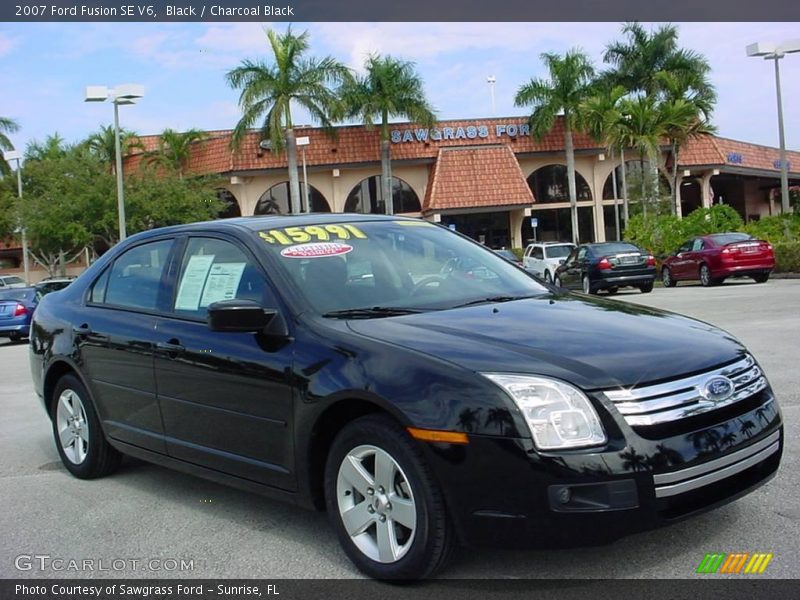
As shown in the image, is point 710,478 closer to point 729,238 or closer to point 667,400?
point 667,400

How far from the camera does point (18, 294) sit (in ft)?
65.7

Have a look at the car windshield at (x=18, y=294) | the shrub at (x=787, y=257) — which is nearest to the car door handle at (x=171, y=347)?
the car windshield at (x=18, y=294)

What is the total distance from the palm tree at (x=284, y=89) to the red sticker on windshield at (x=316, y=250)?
32204mm

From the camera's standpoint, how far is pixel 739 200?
52.7 meters

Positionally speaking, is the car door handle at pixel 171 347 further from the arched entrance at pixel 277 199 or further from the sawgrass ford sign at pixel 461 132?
the arched entrance at pixel 277 199

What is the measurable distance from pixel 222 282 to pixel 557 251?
2656 centimetres

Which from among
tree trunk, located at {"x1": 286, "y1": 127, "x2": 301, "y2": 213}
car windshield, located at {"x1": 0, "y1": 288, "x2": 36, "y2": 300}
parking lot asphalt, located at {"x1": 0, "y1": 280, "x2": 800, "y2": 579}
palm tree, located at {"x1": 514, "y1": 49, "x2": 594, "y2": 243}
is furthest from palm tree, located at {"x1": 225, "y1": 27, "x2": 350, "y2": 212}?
parking lot asphalt, located at {"x1": 0, "y1": 280, "x2": 800, "y2": 579}

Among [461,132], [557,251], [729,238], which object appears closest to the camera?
[729,238]

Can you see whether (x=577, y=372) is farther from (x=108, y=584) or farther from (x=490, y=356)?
(x=108, y=584)

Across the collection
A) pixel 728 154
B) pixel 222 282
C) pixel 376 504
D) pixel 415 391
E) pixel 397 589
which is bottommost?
pixel 397 589

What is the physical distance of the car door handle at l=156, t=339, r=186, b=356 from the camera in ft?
15.6

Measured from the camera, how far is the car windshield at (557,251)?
30.3 metres

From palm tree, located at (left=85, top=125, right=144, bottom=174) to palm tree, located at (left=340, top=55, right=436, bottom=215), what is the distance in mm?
12644

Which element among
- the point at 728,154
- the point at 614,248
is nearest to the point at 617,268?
the point at 614,248
